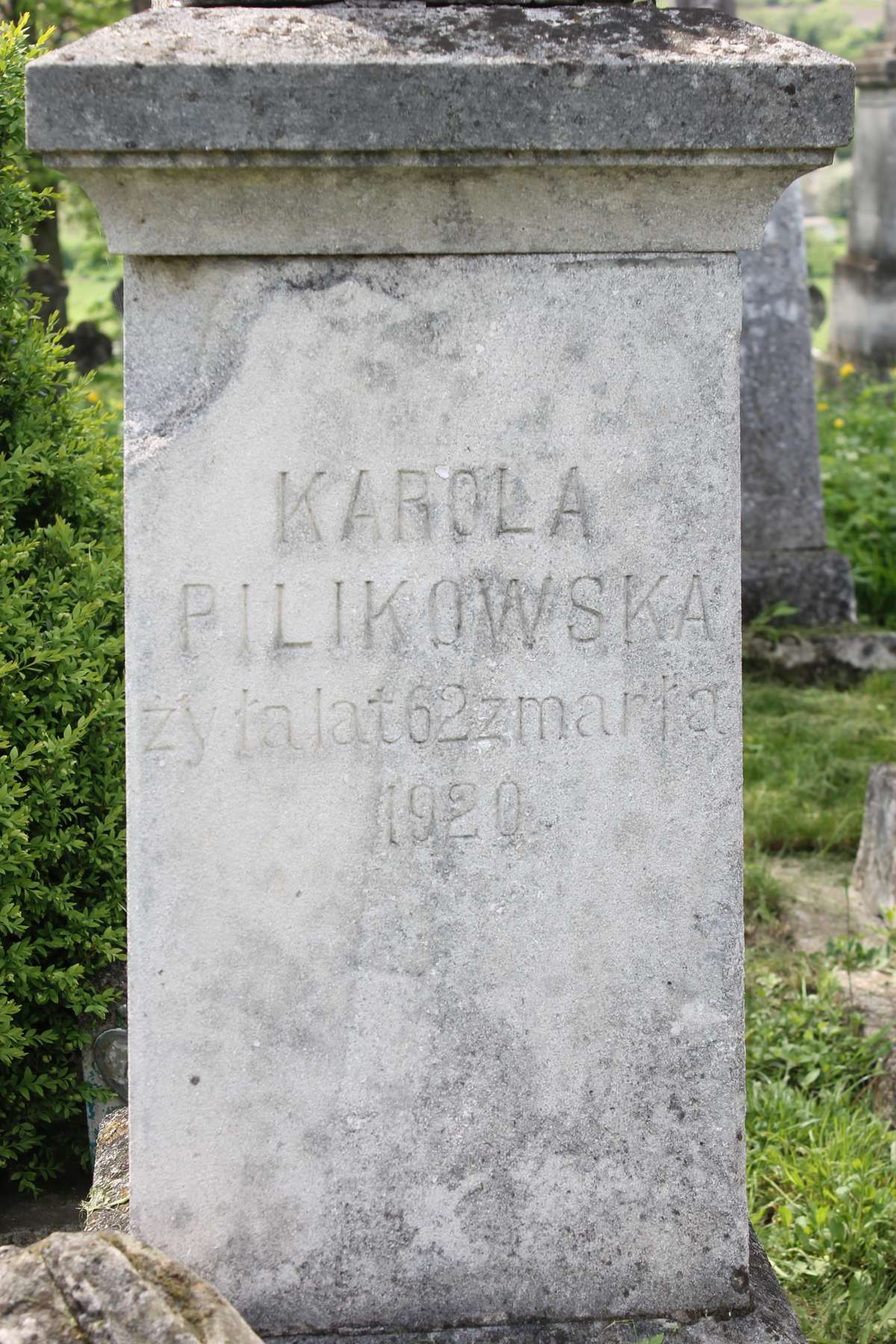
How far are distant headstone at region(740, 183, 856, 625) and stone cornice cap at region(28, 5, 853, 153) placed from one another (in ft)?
16.9

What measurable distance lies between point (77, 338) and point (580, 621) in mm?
10852

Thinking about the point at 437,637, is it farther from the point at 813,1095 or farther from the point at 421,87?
the point at 813,1095

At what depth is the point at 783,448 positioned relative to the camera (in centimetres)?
707

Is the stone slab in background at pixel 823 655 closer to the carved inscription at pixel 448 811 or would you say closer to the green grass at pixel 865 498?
the green grass at pixel 865 498

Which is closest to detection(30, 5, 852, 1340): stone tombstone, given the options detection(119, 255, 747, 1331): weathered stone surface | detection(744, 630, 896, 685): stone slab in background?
detection(119, 255, 747, 1331): weathered stone surface

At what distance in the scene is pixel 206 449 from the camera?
6.43 ft

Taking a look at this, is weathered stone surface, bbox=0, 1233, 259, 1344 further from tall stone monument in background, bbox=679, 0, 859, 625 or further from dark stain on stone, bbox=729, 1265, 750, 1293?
tall stone monument in background, bbox=679, 0, 859, 625

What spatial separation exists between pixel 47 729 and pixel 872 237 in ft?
41.0

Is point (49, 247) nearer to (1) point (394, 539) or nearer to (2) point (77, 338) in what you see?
(2) point (77, 338)

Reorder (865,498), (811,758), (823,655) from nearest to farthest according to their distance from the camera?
(811,758) → (823,655) → (865,498)

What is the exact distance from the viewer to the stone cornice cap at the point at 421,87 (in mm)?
1775

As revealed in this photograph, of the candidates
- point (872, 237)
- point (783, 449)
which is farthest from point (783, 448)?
point (872, 237)

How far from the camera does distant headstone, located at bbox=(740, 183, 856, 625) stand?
6969mm

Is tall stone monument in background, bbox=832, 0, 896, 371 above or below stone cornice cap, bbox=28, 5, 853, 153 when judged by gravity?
below
